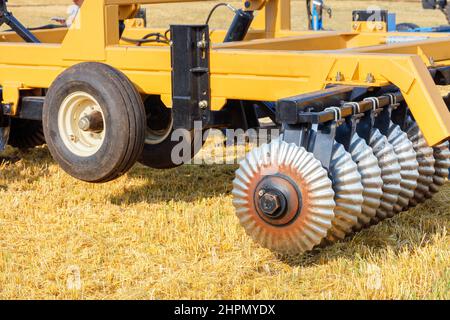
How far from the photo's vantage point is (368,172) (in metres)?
4.00

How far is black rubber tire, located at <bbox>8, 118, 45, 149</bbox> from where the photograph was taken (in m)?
6.78

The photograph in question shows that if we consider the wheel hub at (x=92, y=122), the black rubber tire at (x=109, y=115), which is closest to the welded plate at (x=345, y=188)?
the black rubber tire at (x=109, y=115)

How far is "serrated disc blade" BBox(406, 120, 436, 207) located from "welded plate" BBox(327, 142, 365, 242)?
733 mm

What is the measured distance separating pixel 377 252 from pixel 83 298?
4.60 feet

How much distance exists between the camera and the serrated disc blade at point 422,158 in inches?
177

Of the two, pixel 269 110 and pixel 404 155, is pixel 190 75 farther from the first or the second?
pixel 404 155

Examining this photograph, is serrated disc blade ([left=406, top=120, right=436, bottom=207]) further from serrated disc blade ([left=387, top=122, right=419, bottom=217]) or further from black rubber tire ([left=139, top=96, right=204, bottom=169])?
black rubber tire ([left=139, top=96, right=204, bottom=169])

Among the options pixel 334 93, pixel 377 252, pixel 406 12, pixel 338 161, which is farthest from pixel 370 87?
pixel 406 12

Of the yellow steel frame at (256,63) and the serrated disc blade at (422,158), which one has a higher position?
the yellow steel frame at (256,63)

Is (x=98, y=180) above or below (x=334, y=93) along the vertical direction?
below

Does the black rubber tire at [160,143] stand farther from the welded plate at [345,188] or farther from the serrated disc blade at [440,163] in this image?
the welded plate at [345,188]

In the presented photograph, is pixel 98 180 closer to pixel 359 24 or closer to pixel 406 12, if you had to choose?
pixel 359 24

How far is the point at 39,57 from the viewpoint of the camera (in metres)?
5.18

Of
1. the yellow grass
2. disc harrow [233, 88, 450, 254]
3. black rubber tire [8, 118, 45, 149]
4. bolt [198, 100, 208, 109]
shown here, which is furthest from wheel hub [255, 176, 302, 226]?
black rubber tire [8, 118, 45, 149]
